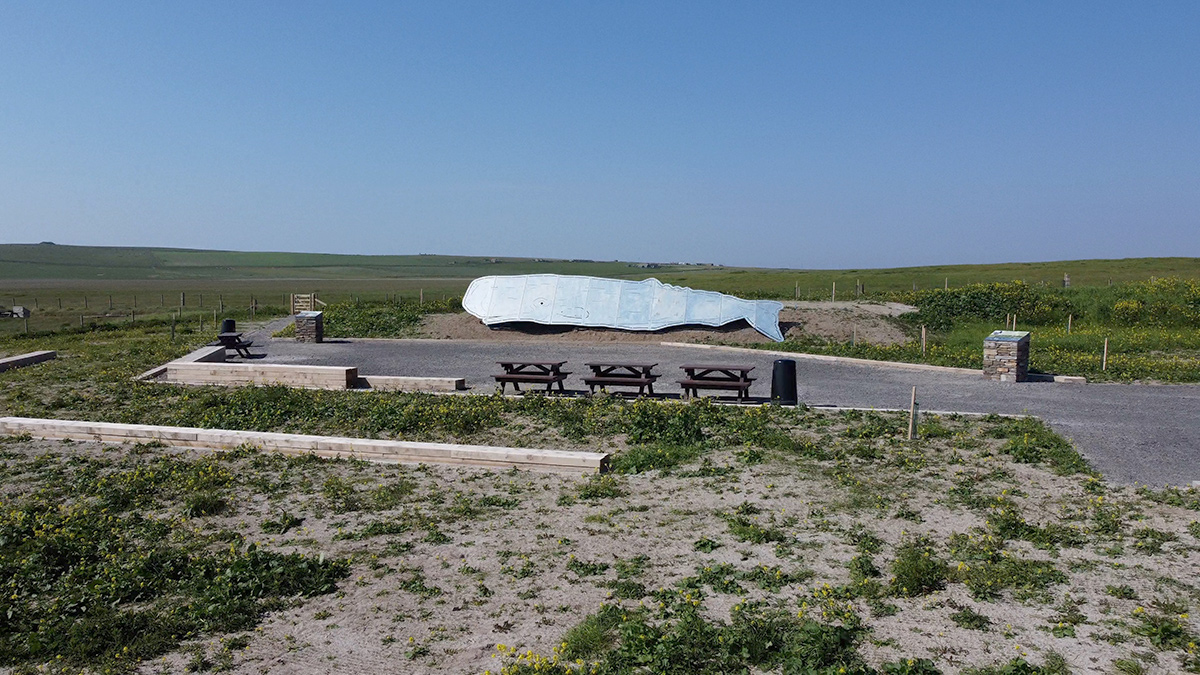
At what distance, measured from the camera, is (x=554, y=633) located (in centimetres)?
598

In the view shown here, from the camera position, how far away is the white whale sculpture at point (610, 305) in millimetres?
27453

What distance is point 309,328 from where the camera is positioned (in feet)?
89.9

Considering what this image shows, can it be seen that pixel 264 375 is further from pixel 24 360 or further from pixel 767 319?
pixel 767 319

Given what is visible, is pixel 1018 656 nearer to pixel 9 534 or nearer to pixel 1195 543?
pixel 1195 543

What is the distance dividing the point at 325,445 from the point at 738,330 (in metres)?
17.9

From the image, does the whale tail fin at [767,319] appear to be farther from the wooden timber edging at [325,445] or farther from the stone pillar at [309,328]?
the wooden timber edging at [325,445]

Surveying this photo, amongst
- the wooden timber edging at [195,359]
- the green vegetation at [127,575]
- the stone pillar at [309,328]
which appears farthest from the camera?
the stone pillar at [309,328]

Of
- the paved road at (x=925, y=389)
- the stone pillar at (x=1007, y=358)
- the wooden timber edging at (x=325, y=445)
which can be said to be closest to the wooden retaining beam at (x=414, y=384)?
the paved road at (x=925, y=389)

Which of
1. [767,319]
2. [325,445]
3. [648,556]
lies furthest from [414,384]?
[767,319]

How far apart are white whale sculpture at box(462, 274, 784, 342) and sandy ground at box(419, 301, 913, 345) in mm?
305

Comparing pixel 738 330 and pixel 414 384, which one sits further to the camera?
pixel 738 330

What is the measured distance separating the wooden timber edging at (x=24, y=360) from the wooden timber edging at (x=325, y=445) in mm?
8737

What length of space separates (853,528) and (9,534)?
847 cm

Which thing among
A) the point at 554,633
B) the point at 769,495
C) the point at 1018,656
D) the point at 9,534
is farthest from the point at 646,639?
the point at 9,534
